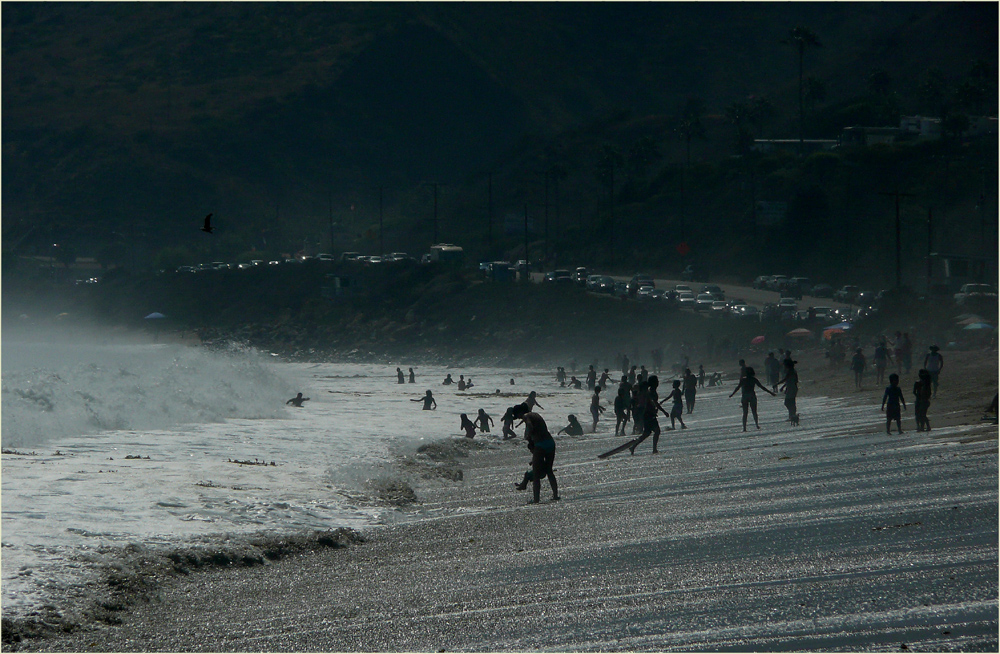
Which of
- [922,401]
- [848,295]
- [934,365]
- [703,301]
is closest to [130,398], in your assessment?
[922,401]

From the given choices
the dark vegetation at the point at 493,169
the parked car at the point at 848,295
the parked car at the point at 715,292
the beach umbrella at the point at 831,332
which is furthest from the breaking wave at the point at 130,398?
the dark vegetation at the point at 493,169

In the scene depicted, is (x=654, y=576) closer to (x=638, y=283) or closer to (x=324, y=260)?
(x=638, y=283)

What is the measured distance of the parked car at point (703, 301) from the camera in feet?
218

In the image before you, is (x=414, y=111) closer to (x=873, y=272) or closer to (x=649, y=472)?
(x=873, y=272)

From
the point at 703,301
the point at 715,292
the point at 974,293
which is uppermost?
the point at 715,292

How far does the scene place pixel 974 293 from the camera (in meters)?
53.6

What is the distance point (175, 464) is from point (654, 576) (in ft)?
31.9

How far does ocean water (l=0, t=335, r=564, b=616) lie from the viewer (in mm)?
10672

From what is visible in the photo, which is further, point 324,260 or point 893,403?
point 324,260

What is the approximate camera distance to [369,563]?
34.8 feet

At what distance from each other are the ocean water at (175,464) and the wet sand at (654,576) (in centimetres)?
106

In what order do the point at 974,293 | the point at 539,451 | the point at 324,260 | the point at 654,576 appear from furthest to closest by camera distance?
the point at 324,260, the point at 974,293, the point at 539,451, the point at 654,576

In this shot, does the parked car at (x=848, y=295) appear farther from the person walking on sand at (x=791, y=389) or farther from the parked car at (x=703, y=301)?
the person walking on sand at (x=791, y=389)

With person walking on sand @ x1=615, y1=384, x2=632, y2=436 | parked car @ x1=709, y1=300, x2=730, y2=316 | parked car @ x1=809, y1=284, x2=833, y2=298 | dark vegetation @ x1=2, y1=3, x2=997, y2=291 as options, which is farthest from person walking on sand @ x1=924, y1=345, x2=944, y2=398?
dark vegetation @ x1=2, y1=3, x2=997, y2=291
